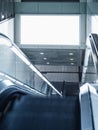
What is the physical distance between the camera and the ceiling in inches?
854

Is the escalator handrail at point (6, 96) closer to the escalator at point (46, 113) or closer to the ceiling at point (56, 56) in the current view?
the escalator at point (46, 113)

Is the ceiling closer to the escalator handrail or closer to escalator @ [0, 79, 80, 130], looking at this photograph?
the escalator handrail

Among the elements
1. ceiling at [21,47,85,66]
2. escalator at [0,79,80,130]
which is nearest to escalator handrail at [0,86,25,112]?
escalator at [0,79,80,130]

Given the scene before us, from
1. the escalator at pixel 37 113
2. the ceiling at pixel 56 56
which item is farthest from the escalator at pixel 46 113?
the ceiling at pixel 56 56

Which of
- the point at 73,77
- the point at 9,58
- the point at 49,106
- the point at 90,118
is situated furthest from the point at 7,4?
the point at 90,118

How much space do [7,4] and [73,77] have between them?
1115 centimetres

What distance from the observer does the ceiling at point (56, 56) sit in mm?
21694

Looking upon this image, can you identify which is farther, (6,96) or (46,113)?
(6,96)

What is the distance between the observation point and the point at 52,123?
14.0ft

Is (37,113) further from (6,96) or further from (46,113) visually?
(6,96)

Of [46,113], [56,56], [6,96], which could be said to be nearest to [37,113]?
[46,113]

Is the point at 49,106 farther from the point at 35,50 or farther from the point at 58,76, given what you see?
the point at 58,76

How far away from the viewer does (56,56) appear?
2373 centimetres

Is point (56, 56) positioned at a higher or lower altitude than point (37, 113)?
lower
